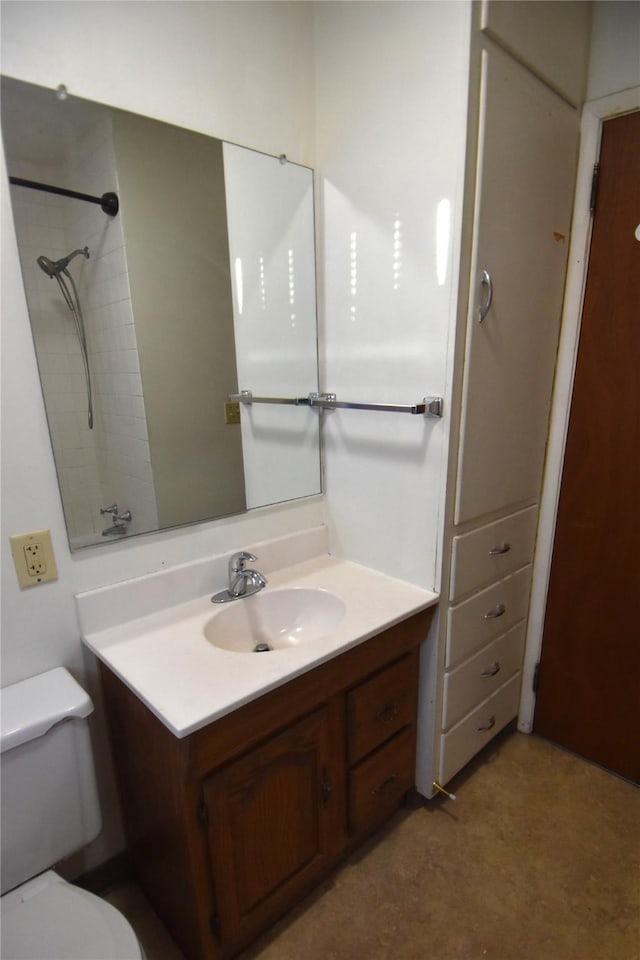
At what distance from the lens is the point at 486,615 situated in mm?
1522

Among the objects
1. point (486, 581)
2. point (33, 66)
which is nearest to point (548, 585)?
point (486, 581)

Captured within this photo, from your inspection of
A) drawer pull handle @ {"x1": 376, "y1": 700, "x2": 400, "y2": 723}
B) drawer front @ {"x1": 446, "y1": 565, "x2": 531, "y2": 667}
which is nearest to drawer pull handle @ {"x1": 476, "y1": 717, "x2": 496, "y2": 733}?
drawer front @ {"x1": 446, "y1": 565, "x2": 531, "y2": 667}

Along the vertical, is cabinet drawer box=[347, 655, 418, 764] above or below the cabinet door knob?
below

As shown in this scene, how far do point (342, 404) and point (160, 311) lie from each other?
1.87ft

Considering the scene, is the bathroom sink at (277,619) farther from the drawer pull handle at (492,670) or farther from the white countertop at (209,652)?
the drawer pull handle at (492,670)

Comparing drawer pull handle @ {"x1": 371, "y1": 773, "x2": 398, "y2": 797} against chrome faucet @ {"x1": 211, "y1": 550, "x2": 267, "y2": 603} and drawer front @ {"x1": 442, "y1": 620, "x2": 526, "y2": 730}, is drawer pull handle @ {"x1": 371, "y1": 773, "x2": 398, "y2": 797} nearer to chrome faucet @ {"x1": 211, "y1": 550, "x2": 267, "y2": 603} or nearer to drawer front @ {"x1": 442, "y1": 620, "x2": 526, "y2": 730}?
drawer front @ {"x1": 442, "y1": 620, "x2": 526, "y2": 730}

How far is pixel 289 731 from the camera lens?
42.2 inches

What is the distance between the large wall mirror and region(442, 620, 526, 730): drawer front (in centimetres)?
76

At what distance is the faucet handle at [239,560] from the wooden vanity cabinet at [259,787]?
1.28ft

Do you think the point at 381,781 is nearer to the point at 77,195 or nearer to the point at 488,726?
the point at 488,726

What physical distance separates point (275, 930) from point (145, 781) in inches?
22.1

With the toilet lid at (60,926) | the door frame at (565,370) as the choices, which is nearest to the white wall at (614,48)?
the door frame at (565,370)

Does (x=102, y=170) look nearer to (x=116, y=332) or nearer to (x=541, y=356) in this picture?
(x=116, y=332)

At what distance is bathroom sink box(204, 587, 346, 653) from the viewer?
1293 mm
